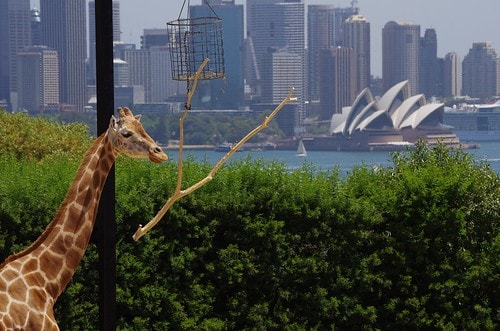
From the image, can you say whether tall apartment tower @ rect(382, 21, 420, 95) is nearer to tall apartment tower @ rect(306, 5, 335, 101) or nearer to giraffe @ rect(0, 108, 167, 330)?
tall apartment tower @ rect(306, 5, 335, 101)

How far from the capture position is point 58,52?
11812 cm

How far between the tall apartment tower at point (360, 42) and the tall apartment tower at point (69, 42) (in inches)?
1584

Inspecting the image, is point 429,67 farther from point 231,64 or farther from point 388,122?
point 388,122

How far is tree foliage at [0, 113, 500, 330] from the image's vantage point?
8.38 metres

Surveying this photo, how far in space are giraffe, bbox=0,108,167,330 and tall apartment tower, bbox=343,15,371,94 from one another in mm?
136349

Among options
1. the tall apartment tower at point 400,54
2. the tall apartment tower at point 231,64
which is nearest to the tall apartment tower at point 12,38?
the tall apartment tower at point 231,64

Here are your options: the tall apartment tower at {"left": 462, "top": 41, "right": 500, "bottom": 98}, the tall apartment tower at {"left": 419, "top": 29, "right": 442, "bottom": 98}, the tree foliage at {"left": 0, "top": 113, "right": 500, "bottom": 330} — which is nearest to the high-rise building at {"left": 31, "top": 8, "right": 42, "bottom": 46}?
the tall apartment tower at {"left": 419, "top": 29, "right": 442, "bottom": 98}

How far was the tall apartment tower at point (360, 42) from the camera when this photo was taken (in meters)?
146

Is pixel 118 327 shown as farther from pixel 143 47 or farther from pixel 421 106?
pixel 143 47

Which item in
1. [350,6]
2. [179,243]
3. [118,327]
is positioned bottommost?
[118,327]

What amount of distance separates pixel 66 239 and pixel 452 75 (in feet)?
501

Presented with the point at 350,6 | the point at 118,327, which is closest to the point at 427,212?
the point at 118,327

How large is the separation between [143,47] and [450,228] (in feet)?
369

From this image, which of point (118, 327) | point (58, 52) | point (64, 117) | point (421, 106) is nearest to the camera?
point (118, 327)
